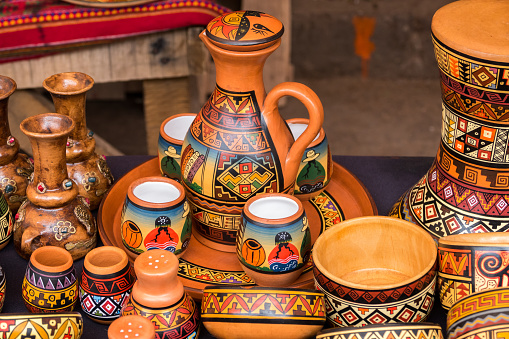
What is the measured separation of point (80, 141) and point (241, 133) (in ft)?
1.08

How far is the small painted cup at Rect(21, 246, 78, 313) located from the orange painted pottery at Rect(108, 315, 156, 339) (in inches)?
7.4

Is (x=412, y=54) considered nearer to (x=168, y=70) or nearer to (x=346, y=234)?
(x=168, y=70)

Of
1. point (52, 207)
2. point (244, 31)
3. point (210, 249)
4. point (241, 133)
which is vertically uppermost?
point (244, 31)

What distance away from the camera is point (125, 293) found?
3.50ft

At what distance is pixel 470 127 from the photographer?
108cm

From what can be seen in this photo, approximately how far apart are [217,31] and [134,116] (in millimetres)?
2289

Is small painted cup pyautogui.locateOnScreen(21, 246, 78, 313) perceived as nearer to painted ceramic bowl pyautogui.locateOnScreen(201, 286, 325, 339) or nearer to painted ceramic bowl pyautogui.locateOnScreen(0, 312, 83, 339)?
painted ceramic bowl pyautogui.locateOnScreen(0, 312, 83, 339)

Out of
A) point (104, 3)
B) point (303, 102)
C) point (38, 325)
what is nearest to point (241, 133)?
point (303, 102)

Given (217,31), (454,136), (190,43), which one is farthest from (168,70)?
(454,136)

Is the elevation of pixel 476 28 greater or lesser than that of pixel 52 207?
greater

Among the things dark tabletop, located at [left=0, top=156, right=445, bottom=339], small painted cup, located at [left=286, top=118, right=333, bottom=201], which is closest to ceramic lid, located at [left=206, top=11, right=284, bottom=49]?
small painted cup, located at [left=286, top=118, right=333, bottom=201]

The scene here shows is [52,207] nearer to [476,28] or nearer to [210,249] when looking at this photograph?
[210,249]

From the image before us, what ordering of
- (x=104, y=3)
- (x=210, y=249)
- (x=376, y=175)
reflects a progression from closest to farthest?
(x=210, y=249) → (x=376, y=175) → (x=104, y=3)

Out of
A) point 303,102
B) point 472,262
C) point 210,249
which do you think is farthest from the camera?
point 210,249
